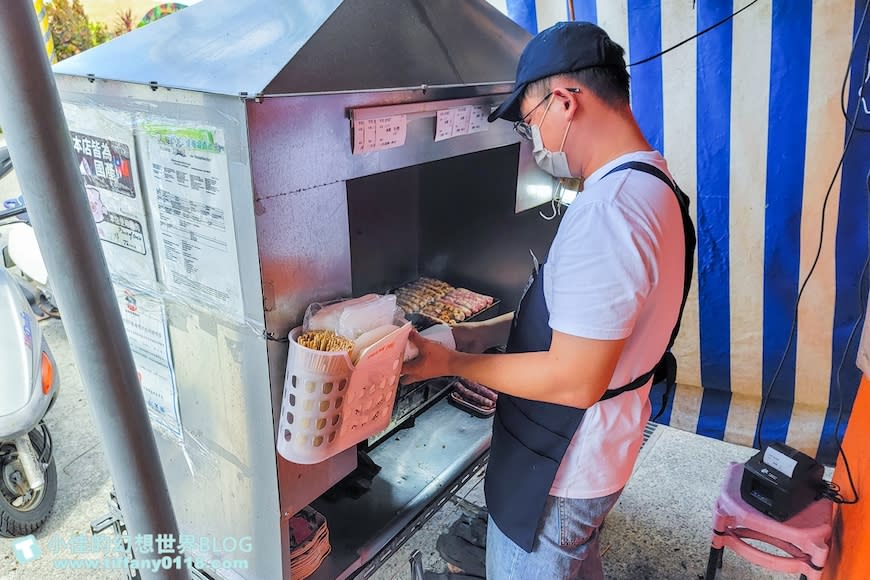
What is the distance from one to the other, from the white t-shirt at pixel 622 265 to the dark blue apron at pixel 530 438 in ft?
0.35

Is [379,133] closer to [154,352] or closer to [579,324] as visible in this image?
[579,324]

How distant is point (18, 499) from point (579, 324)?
2804 millimetres

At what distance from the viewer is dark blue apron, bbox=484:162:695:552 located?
140 cm

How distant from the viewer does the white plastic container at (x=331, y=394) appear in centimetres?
115

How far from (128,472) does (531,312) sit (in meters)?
0.95

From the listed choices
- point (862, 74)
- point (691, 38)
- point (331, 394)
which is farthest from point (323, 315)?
point (862, 74)

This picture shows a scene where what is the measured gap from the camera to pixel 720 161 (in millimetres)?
2736

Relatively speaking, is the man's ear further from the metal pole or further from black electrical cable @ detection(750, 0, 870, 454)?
black electrical cable @ detection(750, 0, 870, 454)

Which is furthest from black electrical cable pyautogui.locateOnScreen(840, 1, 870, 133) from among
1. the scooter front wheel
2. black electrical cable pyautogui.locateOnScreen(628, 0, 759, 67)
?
the scooter front wheel

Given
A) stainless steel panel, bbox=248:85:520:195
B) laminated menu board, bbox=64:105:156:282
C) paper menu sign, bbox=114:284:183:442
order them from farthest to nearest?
paper menu sign, bbox=114:284:183:442, laminated menu board, bbox=64:105:156:282, stainless steel panel, bbox=248:85:520:195

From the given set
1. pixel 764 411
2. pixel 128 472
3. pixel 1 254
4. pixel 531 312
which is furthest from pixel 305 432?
pixel 1 254

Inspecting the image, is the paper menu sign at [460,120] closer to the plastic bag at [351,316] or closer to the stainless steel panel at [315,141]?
the stainless steel panel at [315,141]

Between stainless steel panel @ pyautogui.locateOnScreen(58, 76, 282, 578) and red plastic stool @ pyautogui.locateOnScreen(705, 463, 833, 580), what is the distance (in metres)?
1.70

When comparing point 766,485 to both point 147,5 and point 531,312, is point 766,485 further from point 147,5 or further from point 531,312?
point 147,5
